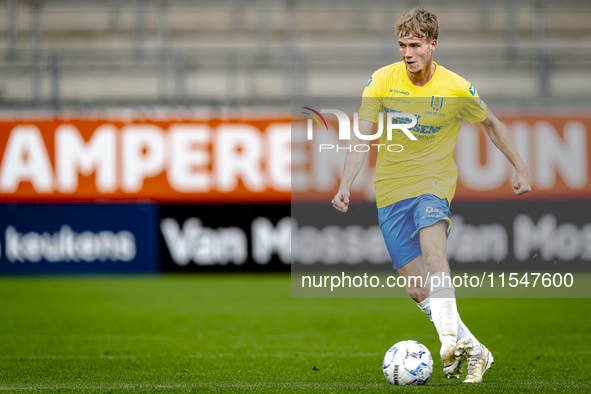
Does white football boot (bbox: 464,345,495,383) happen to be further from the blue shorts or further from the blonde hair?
the blonde hair

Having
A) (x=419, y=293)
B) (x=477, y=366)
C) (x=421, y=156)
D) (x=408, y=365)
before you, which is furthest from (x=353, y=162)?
(x=477, y=366)

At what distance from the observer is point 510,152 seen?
185 inches

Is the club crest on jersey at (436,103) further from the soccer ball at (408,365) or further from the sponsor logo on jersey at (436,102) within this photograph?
the soccer ball at (408,365)

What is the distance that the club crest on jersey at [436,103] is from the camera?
15.4 ft

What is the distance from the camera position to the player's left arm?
15.1ft

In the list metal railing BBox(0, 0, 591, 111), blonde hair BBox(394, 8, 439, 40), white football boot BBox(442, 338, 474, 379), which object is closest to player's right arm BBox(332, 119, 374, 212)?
blonde hair BBox(394, 8, 439, 40)

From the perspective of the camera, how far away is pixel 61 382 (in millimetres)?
4738

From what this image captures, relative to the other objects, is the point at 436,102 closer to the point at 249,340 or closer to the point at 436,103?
the point at 436,103

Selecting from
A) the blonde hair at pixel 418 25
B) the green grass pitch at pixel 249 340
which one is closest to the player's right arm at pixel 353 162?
the blonde hair at pixel 418 25

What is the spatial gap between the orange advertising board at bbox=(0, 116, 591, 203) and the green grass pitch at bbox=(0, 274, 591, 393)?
1630mm

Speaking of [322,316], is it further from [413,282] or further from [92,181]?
[92,181]

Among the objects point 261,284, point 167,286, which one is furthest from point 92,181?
point 261,284

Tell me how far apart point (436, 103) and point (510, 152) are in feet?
1.82

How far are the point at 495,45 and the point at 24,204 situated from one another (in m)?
9.50
